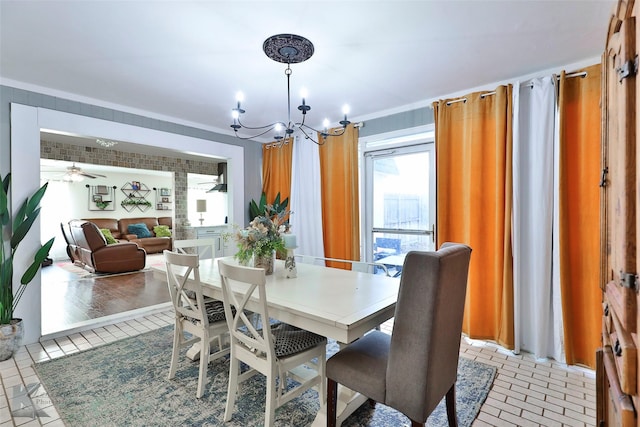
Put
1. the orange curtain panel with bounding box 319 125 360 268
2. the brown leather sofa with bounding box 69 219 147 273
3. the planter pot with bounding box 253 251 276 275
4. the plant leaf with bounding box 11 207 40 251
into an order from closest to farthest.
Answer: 1. the planter pot with bounding box 253 251 276 275
2. the plant leaf with bounding box 11 207 40 251
3. the orange curtain panel with bounding box 319 125 360 268
4. the brown leather sofa with bounding box 69 219 147 273

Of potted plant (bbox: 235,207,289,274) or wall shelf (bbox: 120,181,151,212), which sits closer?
potted plant (bbox: 235,207,289,274)

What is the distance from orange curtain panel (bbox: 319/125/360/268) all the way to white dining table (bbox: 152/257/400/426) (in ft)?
4.75

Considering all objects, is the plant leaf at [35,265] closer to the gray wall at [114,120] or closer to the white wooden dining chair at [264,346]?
the gray wall at [114,120]

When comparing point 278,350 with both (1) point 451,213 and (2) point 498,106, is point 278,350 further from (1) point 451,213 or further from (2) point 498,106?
(2) point 498,106

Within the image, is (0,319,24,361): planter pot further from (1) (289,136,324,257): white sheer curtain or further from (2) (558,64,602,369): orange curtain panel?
(2) (558,64,602,369): orange curtain panel

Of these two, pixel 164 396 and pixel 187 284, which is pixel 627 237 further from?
pixel 164 396

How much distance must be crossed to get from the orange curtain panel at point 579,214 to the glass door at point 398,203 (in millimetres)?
1127

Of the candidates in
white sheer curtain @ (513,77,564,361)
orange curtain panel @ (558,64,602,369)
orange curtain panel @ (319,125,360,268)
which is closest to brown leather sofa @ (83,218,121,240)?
orange curtain panel @ (319,125,360,268)

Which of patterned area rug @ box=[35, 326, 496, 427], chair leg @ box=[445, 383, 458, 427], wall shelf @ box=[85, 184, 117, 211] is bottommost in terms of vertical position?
patterned area rug @ box=[35, 326, 496, 427]

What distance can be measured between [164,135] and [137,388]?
9.15 ft

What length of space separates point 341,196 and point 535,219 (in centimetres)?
206

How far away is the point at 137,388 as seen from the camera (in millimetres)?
2109

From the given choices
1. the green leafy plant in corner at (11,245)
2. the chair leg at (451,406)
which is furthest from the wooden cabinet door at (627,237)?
the green leafy plant in corner at (11,245)

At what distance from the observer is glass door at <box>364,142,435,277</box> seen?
3.36 meters
